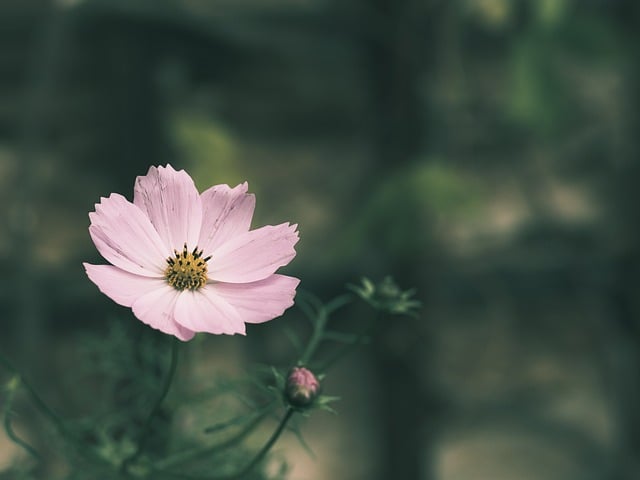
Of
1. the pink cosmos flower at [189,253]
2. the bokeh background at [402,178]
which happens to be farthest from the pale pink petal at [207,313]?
the bokeh background at [402,178]

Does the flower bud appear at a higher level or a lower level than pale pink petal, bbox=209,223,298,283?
lower

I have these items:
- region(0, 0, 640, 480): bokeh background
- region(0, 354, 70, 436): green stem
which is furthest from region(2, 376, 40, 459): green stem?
region(0, 0, 640, 480): bokeh background

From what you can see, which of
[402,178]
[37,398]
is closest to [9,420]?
[37,398]

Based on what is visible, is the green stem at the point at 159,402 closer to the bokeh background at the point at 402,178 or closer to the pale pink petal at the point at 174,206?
the pale pink petal at the point at 174,206

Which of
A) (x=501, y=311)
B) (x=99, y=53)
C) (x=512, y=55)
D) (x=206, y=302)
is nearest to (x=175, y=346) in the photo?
(x=206, y=302)

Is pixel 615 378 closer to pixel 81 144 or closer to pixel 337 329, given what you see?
pixel 337 329

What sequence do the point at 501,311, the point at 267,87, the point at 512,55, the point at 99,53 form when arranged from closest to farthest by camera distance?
1. the point at 512,55
2. the point at 99,53
3. the point at 267,87
4. the point at 501,311

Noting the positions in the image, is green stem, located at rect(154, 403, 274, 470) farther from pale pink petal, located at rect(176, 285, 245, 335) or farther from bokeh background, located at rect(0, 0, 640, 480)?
bokeh background, located at rect(0, 0, 640, 480)
